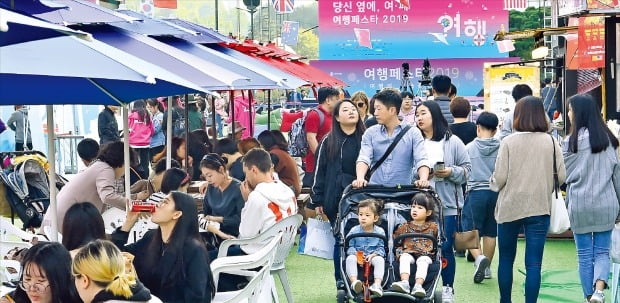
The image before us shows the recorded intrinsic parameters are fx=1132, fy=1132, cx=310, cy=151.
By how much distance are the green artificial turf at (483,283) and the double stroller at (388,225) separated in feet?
4.76

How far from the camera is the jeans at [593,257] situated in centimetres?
878

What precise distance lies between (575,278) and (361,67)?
22.5 m

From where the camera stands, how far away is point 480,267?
10500mm

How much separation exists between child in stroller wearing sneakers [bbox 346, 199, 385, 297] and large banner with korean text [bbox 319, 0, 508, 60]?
77.4ft

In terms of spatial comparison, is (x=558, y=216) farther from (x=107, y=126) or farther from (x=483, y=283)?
(x=107, y=126)

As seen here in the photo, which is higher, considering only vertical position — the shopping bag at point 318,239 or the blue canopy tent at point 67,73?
the blue canopy tent at point 67,73

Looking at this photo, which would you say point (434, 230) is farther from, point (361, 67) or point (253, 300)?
point (361, 67)

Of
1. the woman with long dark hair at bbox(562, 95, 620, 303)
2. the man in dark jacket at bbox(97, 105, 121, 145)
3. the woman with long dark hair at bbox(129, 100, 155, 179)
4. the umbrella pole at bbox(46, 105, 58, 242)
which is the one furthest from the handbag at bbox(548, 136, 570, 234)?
the woman with long dark hair at bbox(129, 100, 155, 179)

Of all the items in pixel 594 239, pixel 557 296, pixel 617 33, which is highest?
pixel 617 33

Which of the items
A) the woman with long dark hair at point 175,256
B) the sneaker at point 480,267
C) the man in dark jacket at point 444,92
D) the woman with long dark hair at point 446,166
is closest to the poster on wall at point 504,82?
the man in dark jacket at point 444,92

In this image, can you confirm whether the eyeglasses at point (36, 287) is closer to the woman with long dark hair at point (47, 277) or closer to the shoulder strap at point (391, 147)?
the woman with long dark hair at point (47, 277)

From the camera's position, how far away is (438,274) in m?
8.30

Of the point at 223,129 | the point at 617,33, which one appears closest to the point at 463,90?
the point at 223,129

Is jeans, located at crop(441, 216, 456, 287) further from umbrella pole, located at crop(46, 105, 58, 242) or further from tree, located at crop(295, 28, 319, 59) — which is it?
tree, located at crop(295, 28, 319, 59)
